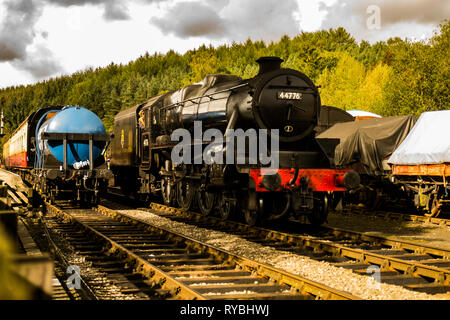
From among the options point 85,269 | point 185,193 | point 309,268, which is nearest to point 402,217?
point 185,193

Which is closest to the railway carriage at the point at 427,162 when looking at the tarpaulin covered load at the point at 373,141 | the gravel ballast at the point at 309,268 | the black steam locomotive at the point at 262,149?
the tarpaulin covered load at the point at 373,141

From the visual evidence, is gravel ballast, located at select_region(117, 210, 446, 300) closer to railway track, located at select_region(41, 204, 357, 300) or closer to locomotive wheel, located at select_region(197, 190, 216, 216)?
railway track, located at select_region(41, 204, 357, 300)

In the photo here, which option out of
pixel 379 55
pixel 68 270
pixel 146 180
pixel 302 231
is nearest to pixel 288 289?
pixel 68 270

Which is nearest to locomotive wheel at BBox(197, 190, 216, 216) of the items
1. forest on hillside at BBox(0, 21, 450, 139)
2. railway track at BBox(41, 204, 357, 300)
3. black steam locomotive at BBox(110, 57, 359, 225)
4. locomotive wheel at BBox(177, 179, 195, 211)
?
black steam locomotive at BBox(110, 57, 359, 225)

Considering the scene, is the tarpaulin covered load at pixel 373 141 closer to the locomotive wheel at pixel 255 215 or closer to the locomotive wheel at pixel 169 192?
the locomotive wheel at pixel 255 215

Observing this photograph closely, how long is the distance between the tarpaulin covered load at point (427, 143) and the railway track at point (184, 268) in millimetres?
8099

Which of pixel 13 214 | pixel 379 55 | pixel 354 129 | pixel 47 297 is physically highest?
pixel 379 55

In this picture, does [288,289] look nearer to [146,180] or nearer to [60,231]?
[60,231]

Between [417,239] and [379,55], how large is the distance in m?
89.4

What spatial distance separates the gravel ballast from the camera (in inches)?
246

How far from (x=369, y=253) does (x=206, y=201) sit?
6.30 metres

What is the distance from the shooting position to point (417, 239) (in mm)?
11031

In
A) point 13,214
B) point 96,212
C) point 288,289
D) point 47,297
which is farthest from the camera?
point 96,212

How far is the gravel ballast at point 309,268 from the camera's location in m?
6.24
